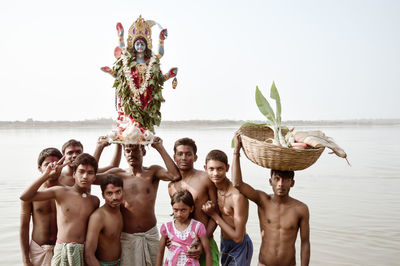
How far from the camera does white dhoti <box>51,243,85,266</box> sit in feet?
12.3

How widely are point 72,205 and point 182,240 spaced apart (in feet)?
3.73

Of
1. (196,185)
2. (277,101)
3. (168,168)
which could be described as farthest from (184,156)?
(277,101)

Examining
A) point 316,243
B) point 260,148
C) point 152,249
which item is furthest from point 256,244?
point 260,148

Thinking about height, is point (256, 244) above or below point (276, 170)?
below

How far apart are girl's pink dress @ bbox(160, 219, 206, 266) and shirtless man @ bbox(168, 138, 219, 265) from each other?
192 millimetres

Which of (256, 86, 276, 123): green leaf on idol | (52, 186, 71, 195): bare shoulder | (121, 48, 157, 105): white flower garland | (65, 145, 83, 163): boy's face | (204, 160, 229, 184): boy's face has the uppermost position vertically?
(121, 48, 157, 105): white flower garland

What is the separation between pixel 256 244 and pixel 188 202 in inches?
143

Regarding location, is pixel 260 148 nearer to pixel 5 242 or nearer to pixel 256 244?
pixel 256 244

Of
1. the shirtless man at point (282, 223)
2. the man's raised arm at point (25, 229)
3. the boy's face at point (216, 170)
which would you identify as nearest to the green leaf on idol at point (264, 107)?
the shirtless man at point (282, 223)

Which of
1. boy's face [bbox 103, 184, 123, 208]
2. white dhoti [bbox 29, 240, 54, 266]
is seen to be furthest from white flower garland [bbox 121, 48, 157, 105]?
white dhoti [bbox 29, 240, 54, 266]

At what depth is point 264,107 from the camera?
4016 millimetres

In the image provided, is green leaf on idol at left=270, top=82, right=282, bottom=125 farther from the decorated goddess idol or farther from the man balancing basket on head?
the decorated goddess idol

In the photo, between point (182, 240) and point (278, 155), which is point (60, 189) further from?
point (278, 155)

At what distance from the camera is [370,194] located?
10484mm
